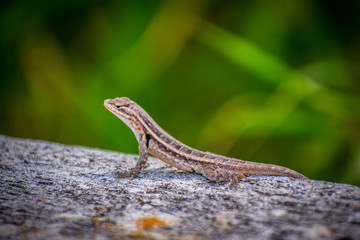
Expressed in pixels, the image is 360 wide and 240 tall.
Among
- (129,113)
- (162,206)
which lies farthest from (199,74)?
(162,206)

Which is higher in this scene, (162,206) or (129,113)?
(129,113)

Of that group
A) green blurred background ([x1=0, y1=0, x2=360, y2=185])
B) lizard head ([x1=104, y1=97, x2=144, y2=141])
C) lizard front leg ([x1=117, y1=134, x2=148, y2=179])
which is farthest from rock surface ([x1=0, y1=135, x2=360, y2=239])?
green blurred background ([x1=0, y1=0, x2=360, y2=185])

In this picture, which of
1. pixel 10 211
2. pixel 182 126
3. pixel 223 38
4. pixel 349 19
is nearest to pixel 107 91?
pixel 182 126

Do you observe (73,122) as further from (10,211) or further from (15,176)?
(10,211)

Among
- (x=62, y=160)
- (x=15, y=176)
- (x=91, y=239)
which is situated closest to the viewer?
(x=91, y=239)

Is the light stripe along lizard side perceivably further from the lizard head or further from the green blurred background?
the green blurred background

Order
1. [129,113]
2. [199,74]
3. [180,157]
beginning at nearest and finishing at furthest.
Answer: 1. [180,157]
2. [129,113]
3. [199,74]

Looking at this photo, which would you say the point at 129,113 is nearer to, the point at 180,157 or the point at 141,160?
the point at 141,160
